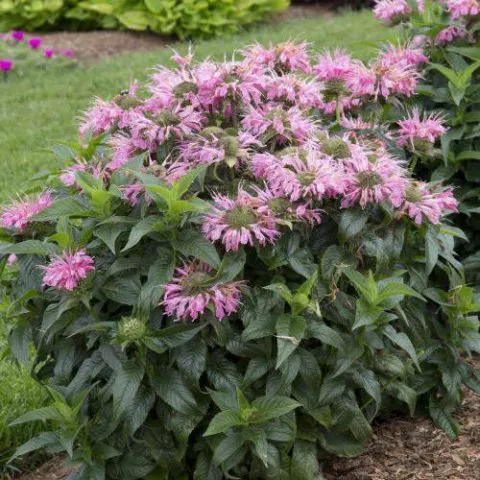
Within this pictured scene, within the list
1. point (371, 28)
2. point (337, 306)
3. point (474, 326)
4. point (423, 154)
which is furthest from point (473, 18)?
point (371, 28)

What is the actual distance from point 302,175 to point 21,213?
0.87 metres

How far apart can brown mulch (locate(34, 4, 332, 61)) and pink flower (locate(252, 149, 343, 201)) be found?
23.4ft

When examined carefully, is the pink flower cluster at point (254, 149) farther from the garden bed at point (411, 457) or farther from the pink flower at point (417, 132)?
the garden bed at point (411, 457)

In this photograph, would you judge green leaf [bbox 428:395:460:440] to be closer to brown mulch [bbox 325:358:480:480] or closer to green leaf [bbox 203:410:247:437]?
brown mulch [bbox 325:358:480:480]

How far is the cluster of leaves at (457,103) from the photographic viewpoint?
3.55 m

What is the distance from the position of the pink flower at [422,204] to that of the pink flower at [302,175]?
24cm

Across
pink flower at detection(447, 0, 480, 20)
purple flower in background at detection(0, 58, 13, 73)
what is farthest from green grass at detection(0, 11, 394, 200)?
pink flower at detection(447, 0, 480, 20)

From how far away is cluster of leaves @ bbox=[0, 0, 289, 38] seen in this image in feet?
32.4

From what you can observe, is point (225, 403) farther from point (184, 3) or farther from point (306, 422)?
point (184, 3)

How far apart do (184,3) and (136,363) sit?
8.01 meters

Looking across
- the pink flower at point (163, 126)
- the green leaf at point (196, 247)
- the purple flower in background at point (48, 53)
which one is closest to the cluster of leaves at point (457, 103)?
the pink flower at point (163, 126)

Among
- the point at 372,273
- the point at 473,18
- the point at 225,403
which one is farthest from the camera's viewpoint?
A: the point at 473,18

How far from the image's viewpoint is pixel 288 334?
2406 mm

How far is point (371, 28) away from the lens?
375 inches
